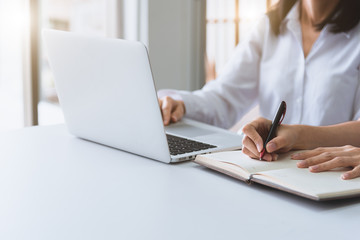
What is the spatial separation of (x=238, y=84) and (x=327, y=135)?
0.65m

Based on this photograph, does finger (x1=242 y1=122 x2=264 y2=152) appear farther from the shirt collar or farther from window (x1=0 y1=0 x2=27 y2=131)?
window (x1=0 y1=0 x2=27 y2=131)

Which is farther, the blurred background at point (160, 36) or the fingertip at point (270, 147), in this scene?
the blurred background at point (160, 36)

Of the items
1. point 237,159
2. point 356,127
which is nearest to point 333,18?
point 356,127

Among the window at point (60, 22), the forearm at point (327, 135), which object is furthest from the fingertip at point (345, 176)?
the window at point (60, 22)

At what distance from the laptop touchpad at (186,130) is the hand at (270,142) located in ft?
0.82

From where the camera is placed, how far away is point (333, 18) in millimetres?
1549

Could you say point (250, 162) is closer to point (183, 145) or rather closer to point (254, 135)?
point (254, 135)

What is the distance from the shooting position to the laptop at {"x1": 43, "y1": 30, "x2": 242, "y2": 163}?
95 cm

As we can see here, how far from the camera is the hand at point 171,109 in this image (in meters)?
1.33

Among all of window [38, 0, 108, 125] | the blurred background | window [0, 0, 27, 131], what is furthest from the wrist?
window [38, 0, 108, 125]

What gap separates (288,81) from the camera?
1.64m

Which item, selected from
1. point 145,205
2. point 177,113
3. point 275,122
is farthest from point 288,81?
point 145,205

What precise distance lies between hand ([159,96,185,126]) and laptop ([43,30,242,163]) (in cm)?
9

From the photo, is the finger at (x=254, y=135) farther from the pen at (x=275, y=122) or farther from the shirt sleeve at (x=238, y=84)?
the shirt sleeve at (x=238, y=84)
